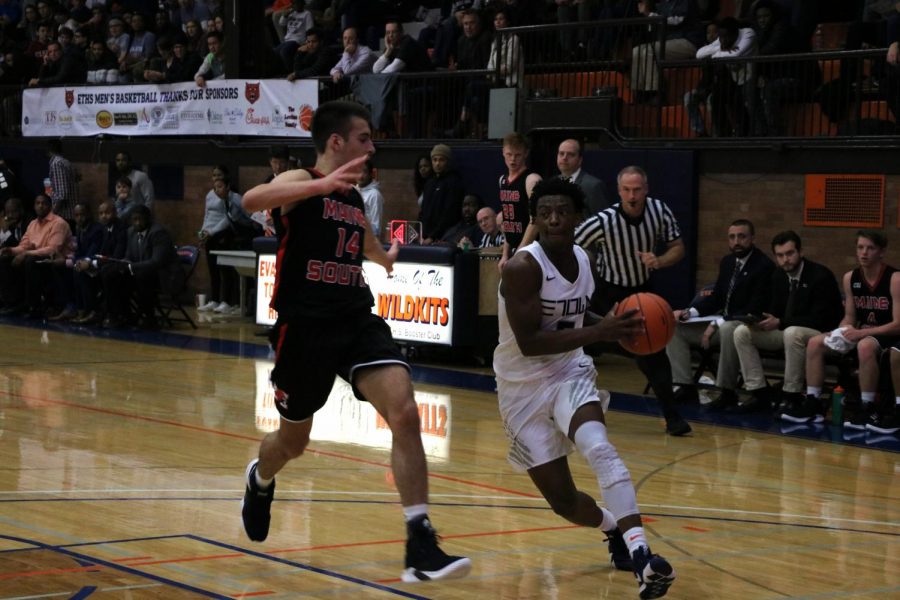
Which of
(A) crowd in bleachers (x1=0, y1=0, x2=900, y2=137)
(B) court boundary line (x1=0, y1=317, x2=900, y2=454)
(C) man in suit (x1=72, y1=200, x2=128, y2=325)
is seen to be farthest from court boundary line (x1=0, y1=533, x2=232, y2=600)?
(C) man in suit (x1=72, y1=200, x2=128, y2=325)

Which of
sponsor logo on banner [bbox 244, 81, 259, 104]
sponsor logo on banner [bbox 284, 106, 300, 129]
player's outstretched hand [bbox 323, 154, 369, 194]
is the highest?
sponsor logo on banner [bbox 244, 81, 259, 104]

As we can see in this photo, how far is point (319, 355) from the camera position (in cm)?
531

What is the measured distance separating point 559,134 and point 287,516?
9.43m

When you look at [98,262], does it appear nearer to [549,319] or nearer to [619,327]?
[549,319]

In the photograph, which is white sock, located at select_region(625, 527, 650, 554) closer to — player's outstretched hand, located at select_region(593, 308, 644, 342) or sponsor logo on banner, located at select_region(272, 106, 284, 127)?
player's outstretched hand, located at select_region(593, 308, 644, 342)

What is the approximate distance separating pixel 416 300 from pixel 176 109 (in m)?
7.48

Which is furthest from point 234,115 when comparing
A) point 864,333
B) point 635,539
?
point 635,539

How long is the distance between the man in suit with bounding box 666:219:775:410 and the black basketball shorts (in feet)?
18.0

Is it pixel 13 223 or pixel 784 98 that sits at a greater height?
pixel 784 98

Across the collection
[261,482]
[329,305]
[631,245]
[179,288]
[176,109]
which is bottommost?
[261,482]

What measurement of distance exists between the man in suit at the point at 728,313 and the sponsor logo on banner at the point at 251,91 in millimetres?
8665

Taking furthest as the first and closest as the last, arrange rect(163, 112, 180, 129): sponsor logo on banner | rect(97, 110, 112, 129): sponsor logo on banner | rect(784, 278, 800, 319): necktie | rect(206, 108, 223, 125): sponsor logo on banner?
1. rect(97, 110, 112, 129): sponsor logo on banner
2. rect(163, 112, 180, 129): sponsor logo on banner
3. rect(206, 108, 223, 125): sponsor logo on banner
4. rect(784, 278, 800, 319): necktie

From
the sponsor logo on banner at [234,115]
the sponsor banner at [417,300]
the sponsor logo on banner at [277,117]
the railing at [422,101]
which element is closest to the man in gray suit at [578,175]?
the sponsor banner at [417,300]

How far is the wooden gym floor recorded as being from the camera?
523 cm
